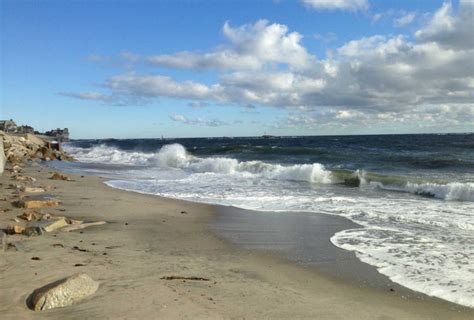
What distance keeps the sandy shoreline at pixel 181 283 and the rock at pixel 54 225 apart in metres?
0.18

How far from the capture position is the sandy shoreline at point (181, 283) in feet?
13.8

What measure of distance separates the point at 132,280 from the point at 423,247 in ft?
15.8

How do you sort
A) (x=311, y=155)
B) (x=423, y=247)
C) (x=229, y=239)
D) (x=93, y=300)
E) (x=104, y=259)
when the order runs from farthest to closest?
(x=311, y=155)
(x=229, y=239)
(x=423, y=247)
(x=104, y=259)
(x=93, y=300)

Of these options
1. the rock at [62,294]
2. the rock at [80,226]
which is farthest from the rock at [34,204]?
the rock at [62,294]

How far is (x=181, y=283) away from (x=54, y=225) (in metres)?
3.49

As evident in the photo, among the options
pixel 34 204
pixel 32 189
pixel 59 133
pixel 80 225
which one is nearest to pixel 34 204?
pixel 34 204

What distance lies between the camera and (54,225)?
24.4ft

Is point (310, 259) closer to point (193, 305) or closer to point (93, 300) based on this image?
point (193, 305)

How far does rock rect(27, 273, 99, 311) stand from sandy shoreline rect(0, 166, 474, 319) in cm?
9

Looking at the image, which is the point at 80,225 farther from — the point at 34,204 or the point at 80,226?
the point at 34,204

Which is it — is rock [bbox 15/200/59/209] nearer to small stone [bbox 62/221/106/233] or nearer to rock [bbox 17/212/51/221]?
rock [bbox 17/212/51/221]

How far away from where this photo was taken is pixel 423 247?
7.18m

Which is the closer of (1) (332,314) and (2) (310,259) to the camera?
(1) (332,314)

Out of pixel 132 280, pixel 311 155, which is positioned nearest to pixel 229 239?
pixel 132 280
